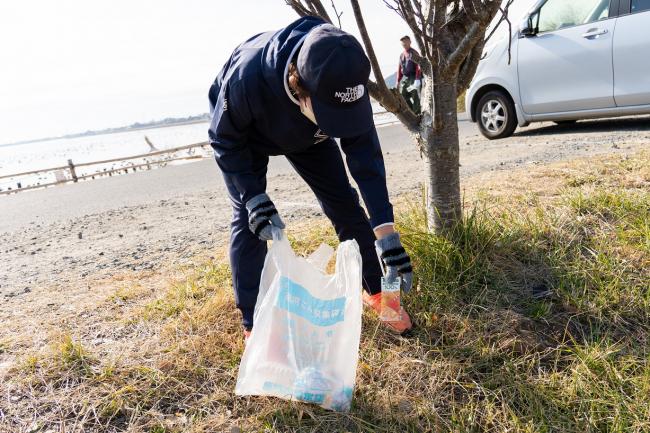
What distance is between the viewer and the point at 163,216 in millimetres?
5297

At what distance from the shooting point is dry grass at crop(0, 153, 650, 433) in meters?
1.90

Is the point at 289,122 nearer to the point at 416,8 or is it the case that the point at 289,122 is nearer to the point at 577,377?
the point at 416,8

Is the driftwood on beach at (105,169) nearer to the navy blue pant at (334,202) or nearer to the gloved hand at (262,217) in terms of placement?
the navy blue pant at (334,202)

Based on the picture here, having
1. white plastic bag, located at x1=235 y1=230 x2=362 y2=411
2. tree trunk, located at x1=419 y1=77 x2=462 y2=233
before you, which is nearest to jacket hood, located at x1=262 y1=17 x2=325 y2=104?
white plastic bag, located at x1=235 y1=230 x2=362 y2=411

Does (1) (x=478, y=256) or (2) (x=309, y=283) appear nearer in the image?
(2) (x=309, y=283)

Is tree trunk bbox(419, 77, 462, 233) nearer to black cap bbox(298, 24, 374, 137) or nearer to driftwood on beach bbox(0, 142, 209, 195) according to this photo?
black cap bbox(298, 24, 374, 137)

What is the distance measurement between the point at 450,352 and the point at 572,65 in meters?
4.84

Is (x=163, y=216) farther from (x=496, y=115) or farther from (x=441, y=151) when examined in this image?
(x=496, y=115)

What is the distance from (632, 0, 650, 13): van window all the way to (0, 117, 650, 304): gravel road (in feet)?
4.22

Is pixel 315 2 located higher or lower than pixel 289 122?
higher

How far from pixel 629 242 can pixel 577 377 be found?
1.00 m

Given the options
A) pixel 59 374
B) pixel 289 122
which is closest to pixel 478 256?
pixel 289 122

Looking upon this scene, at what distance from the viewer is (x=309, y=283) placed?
6.40 ft

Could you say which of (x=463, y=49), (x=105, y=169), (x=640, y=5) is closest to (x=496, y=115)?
(x=640, y=5)
